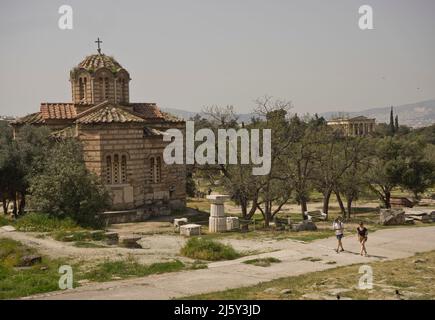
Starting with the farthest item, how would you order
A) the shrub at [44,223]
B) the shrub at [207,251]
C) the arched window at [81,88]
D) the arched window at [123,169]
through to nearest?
the arched window at [81,88] < the arched window at [123,169] < the shrub at [44,223] < the shrub at [207,251]

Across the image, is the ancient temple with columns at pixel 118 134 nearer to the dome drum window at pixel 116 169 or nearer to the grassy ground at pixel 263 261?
the dome drum window at pixel 116 169

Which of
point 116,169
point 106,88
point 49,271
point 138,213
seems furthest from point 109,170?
point 49,271

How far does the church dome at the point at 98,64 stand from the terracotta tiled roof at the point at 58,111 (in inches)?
104

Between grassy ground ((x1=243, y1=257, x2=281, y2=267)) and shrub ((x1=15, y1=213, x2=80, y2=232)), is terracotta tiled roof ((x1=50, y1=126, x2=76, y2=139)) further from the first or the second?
grassy ground ((x1=243, y1=257, x2=281, y2=267))

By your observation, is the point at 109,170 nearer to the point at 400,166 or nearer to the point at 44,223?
the point at 44,223

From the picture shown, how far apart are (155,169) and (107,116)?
491cm

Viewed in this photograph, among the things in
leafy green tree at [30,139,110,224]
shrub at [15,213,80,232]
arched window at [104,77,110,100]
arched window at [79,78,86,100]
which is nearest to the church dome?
arched window at [104,77,110,100]

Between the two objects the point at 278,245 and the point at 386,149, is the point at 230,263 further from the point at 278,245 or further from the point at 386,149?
the point at 386,149

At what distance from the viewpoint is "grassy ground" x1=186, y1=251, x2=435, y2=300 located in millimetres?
12234

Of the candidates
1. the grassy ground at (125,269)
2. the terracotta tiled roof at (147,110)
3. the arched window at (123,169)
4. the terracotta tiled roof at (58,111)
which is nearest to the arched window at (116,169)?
the arched window at (123,169)

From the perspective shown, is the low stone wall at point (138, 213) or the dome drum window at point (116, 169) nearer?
the low stone wall at point (138, 213)

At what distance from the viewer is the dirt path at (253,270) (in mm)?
12984

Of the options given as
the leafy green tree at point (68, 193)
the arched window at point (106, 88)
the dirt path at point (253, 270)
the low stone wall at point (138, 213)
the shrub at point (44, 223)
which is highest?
the arched window at point (106, 88)
